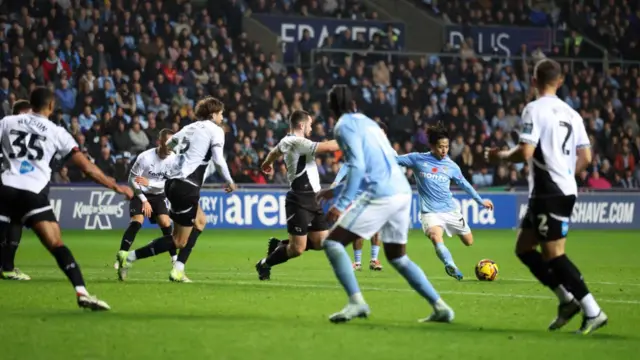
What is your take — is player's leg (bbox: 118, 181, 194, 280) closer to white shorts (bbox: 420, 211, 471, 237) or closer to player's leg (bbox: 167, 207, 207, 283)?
player's leg (bbox: 167, 207, 207, 283)

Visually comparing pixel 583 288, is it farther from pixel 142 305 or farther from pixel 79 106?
pixel 79 106

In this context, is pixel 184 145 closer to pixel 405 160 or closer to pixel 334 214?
pixel 405 160

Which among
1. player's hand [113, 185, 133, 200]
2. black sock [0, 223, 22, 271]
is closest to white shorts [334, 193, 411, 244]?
player's hand [113, 185, 133, 200]

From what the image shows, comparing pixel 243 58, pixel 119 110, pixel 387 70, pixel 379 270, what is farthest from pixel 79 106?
pixel 379 270

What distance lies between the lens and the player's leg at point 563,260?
9234 millimetres

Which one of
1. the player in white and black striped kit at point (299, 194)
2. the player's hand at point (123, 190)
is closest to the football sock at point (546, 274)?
the player's hand at point (123, 190)

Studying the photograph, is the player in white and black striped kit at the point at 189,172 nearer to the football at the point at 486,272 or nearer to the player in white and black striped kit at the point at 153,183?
the player in white and black striped kit at the point at 153,183

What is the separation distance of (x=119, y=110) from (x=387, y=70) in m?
9.56

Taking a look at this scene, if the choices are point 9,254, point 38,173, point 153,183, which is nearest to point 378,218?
point 38,173

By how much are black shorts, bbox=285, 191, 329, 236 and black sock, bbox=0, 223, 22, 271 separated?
3.54 meters

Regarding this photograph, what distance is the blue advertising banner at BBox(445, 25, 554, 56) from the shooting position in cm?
4012

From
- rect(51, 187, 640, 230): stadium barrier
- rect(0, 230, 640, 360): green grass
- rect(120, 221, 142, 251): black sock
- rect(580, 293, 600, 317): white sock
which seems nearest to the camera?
rect(0, 230, 640, 360): green grass

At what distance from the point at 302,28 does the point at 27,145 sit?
27303mm

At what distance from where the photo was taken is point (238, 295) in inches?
501
